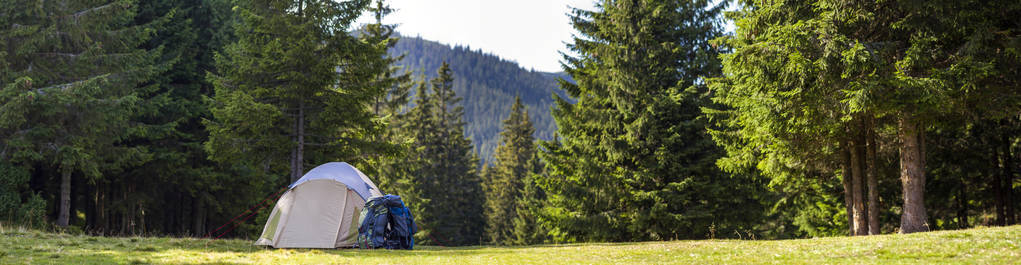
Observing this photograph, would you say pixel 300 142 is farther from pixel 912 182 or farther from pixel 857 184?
pixel 912 182

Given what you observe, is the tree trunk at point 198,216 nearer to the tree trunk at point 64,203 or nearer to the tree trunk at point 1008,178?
the tree trunk at point 64,203

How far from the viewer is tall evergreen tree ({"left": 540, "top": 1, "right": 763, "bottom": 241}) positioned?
20.1 metres

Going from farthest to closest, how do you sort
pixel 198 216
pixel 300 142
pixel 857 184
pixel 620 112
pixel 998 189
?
pixel 198 216
pixel 620 112
pixel 998 189
pixel 300 142
pixel 857 184

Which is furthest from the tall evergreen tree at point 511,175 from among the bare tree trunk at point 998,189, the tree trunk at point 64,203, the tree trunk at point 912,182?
the tree trunk at point 912,182

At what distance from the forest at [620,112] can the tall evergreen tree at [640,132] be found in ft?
0.25

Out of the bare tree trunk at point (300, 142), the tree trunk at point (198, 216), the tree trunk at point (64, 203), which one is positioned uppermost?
the bare tree trunk at point (300, 142)

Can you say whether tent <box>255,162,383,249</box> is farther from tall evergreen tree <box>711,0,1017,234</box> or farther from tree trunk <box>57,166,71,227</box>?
tall evergreen tree <box>711,0,1017,234</box>

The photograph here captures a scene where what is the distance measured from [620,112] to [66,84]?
1675 centimetres

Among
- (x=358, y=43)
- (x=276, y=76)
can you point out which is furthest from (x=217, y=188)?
(x=358, y=43)

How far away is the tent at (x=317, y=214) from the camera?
14805 millimetres

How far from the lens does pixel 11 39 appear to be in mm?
18766

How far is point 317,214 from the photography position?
15008 mm

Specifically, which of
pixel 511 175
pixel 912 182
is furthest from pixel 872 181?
pixel 511 175

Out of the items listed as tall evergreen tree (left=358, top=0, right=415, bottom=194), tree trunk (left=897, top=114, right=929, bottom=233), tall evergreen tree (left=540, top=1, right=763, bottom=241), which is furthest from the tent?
tree trunk (left=897, top=114, right=929, bottom=233)
